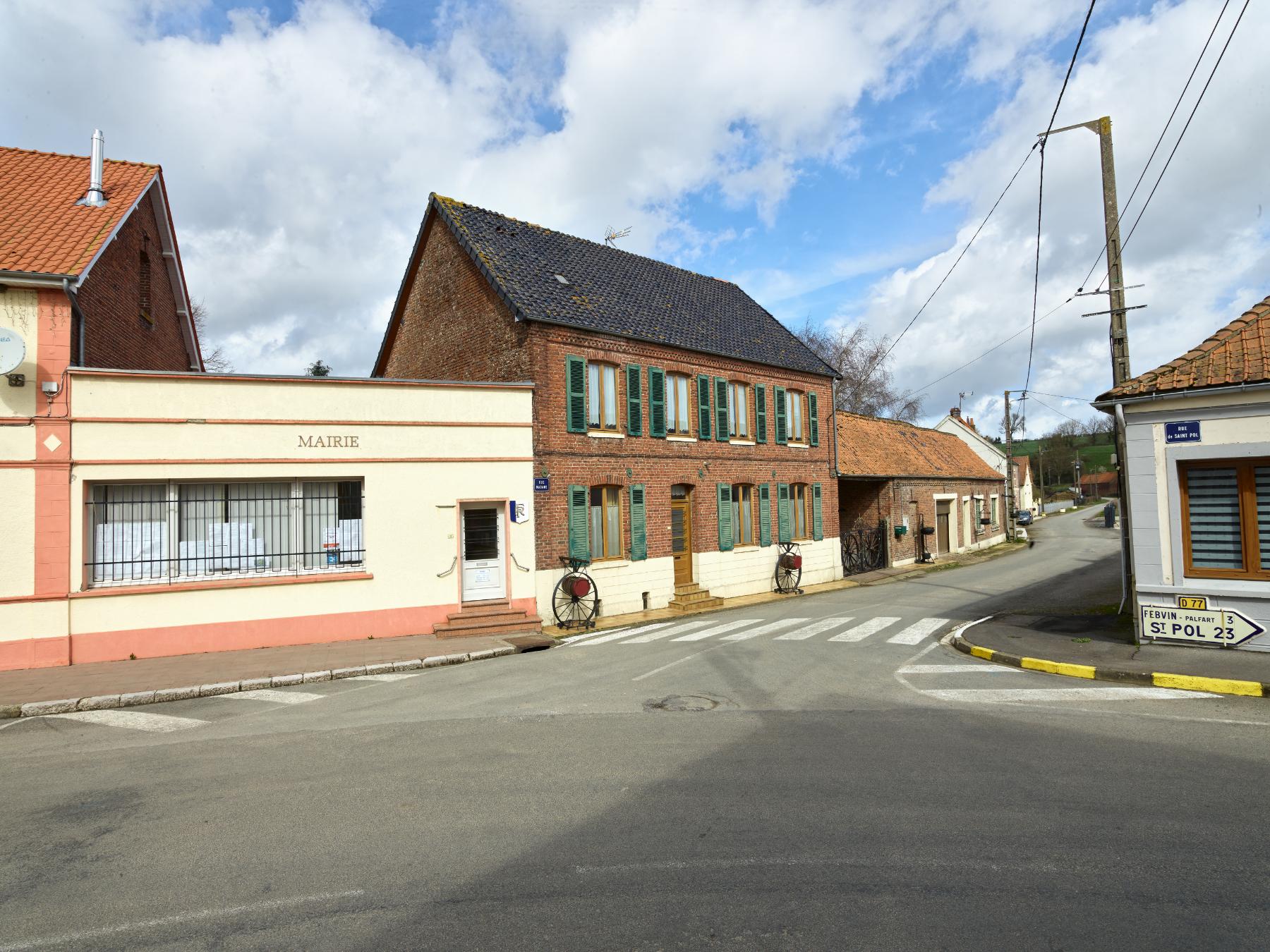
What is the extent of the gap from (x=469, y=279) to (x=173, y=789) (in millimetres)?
13402

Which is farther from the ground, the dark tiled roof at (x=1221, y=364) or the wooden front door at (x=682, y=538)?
the dark tiled roof at (x=1221, y=364)

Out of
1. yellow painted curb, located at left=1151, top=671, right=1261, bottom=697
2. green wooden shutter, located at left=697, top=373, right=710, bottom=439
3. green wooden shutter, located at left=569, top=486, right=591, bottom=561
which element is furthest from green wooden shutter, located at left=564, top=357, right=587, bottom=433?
yellow painted curb, located at left=1151, top=671, right=1261, bottom=697

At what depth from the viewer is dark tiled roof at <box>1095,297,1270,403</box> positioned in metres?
9.46

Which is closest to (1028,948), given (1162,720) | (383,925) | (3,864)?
(383,925)

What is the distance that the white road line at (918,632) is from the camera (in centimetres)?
1187

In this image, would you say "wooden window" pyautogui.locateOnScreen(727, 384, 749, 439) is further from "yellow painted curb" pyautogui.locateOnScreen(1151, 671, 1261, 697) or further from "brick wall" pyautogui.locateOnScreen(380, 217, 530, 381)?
"yellow painted curb" pyautogui.locateOnScreen(1151, 671, 1261, 697)

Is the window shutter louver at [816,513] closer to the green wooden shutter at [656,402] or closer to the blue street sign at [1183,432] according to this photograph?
the green wooden shutter at [656,402]

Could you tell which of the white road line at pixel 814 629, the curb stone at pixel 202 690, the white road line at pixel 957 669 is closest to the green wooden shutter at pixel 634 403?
the white road line at pixel 814 629

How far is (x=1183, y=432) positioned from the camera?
32.1 ft

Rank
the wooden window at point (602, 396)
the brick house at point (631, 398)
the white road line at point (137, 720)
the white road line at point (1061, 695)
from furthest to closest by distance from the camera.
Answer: the wooden window at point (602, 396) < the brick house at point (631, 398) < the white road line at point (1061, 695) < the white road line at point (137, 720)

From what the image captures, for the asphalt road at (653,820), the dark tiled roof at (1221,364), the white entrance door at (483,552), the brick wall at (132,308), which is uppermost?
→ the brick wall at (132,308)

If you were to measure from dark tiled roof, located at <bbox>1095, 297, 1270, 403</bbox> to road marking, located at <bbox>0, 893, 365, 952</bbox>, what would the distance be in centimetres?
1074

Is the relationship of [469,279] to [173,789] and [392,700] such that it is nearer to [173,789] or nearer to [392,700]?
[392,700]

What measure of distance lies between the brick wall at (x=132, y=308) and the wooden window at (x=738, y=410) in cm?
1289
